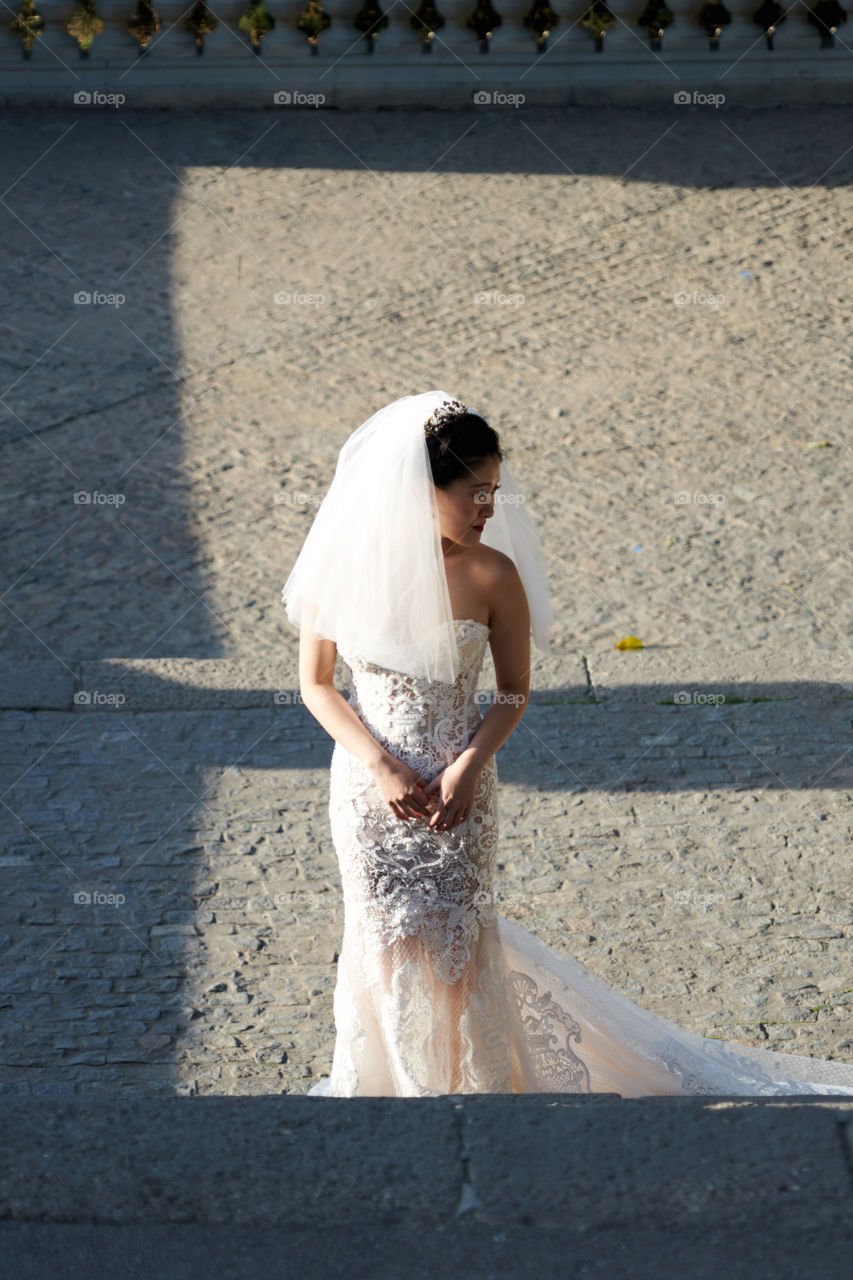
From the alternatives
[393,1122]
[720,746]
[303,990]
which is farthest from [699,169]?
[393,1122]

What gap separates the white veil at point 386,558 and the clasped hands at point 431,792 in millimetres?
205

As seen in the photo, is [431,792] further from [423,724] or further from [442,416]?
[442,416]

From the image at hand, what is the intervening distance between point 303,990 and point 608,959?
866mm

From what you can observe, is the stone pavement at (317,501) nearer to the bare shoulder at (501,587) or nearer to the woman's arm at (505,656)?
the woman's arm at (505,656)

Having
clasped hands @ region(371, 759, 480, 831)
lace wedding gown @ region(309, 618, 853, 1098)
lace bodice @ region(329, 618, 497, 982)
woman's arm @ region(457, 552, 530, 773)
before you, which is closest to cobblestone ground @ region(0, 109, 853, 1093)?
lace wedding gown @ region(309, 618, 853, 1098)

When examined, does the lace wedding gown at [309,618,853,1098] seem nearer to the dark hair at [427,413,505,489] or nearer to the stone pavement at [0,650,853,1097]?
the dark hair at [427,413,505,489]

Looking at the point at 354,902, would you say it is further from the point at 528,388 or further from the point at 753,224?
the point at 753,224

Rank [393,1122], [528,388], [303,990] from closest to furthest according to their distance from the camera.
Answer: [393,1122] → [303,990] → [528,388]

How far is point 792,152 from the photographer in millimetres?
9938

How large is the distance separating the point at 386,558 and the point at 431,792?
513 mm

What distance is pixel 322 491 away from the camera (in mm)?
6707

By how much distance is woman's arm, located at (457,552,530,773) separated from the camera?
2975 mm

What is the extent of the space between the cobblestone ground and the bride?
587 mm

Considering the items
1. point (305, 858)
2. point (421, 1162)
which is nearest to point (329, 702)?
point (421, 1162)
